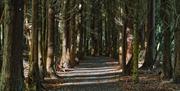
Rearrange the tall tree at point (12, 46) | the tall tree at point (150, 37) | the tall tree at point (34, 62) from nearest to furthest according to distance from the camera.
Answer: the tall tree at point (12, 46), the tall tree at point (34, 62), the tall tree at point (150, 37)

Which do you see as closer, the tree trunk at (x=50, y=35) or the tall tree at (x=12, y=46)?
the tall tree at (x=12, y=46)

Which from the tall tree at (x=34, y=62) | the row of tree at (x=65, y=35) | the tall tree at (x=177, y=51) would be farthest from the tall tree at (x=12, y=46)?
the tall tree at (x=177, y=51)

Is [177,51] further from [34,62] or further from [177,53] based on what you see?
[34,62]

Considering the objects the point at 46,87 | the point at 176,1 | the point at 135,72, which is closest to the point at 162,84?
the point at 135,72

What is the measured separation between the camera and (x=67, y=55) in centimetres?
3350

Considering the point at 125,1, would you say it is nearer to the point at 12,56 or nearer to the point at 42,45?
the point at 42,45

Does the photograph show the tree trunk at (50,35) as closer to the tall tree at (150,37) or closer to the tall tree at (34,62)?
the tall tree at (150,37)

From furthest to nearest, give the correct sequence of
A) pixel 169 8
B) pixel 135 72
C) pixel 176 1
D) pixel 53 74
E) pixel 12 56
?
pixel 53 74
pixel 169 8
pixel 135 72
pixel 176 1
pixel 12 56

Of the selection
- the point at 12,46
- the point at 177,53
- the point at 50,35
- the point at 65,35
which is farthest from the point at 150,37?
the point at 12,46

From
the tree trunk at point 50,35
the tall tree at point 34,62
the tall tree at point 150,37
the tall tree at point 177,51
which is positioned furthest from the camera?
the tall tree at point 150,37

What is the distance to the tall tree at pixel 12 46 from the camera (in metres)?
12.3

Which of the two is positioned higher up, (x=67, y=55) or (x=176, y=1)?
(x=176, y=1)

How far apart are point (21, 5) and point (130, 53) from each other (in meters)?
13.1

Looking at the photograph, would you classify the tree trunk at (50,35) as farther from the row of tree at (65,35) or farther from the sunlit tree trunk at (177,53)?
the sunlit tree trunk at (177,53)
